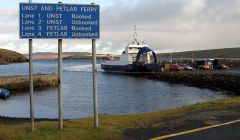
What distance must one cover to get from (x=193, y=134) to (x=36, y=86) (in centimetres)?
5108

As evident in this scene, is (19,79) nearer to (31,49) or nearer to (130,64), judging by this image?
(130,64)

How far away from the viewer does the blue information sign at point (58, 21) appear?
11250mm

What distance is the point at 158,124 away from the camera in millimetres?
12586

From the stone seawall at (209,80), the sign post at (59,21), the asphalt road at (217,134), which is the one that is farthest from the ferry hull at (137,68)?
the sign post at (59,21)

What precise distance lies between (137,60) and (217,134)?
7775 cm

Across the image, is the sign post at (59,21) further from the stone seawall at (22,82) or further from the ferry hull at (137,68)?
the ferry hull at (137,68)

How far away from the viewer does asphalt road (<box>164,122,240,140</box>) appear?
10594 mm

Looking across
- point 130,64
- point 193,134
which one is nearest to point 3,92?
point 193,134

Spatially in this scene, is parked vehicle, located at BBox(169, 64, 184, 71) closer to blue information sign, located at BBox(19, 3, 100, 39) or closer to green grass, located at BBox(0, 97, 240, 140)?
green grass, located at BBox(0, 97, 240, 140)

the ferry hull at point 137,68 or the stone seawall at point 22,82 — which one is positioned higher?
the ferry hull at point 137,68

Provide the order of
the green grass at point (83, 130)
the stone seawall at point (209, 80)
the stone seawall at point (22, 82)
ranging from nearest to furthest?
the green grass at point (83, 130) → the stone seawall at point (209, 80) → the stone seawall at point (22, 82)

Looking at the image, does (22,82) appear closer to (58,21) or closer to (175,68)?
(175,68)

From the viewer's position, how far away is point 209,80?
60094 mm

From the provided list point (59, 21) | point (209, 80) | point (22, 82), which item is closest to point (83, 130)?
point (59, 21)
